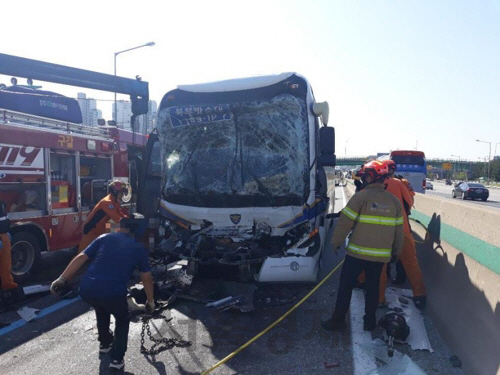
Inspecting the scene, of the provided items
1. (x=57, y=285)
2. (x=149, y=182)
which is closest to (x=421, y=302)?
(x=57, y=285)

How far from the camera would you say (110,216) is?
6.25 meters

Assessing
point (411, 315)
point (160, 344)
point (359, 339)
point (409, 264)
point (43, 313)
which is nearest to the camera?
point (160, 344)

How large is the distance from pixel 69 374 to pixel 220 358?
1.40 meters

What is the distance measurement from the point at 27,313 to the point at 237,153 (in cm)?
341

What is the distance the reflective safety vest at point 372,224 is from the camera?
4.70m

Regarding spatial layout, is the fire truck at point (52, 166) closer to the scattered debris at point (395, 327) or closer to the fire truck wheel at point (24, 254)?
the fire truck wheel at point (24, 254)

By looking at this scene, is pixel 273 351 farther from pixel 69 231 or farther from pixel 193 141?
pixel 69 231

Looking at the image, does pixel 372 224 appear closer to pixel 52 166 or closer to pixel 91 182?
pixel 52 166

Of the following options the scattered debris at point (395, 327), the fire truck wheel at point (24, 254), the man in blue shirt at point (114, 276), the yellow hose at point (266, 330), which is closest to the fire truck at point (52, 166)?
the fire truck wheel at point (24, 254)

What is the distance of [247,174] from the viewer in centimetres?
585

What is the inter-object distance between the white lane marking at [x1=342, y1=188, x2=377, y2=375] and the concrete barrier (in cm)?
81

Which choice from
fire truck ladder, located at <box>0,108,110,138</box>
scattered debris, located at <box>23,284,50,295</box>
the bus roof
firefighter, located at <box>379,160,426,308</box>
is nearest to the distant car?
firefighter, located at <box>379,160,426,308</box>

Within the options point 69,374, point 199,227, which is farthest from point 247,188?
point 69,374

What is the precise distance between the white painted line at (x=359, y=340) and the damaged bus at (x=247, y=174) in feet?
2.44
